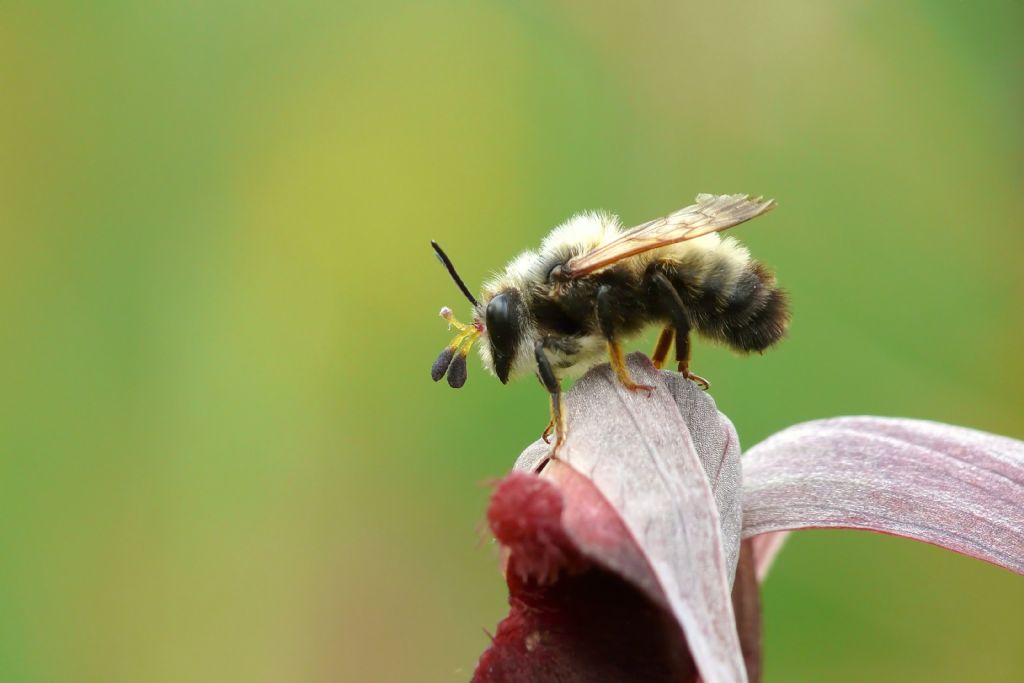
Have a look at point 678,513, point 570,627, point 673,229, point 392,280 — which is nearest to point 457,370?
point 673,229

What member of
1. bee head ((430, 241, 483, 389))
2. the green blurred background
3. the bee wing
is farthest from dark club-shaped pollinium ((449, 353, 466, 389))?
the green blurred background

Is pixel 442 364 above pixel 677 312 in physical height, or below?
above

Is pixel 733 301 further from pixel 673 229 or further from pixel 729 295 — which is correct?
pixel 673 229

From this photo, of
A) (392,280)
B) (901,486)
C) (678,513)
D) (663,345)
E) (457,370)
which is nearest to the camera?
(678,513)

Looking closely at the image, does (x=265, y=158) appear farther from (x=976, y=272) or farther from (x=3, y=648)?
(x=976, y=272)

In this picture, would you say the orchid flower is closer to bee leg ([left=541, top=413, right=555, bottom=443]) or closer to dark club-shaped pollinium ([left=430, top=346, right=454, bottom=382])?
bee leg ([left=541, top=413, right=555, bottom=443])

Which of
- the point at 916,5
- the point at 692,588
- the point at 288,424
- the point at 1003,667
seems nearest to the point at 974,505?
the point at 692,588

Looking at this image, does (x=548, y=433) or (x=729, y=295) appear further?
(x=729, y=295)

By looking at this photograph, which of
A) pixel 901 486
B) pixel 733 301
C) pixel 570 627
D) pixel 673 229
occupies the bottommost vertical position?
pixel 901 486
